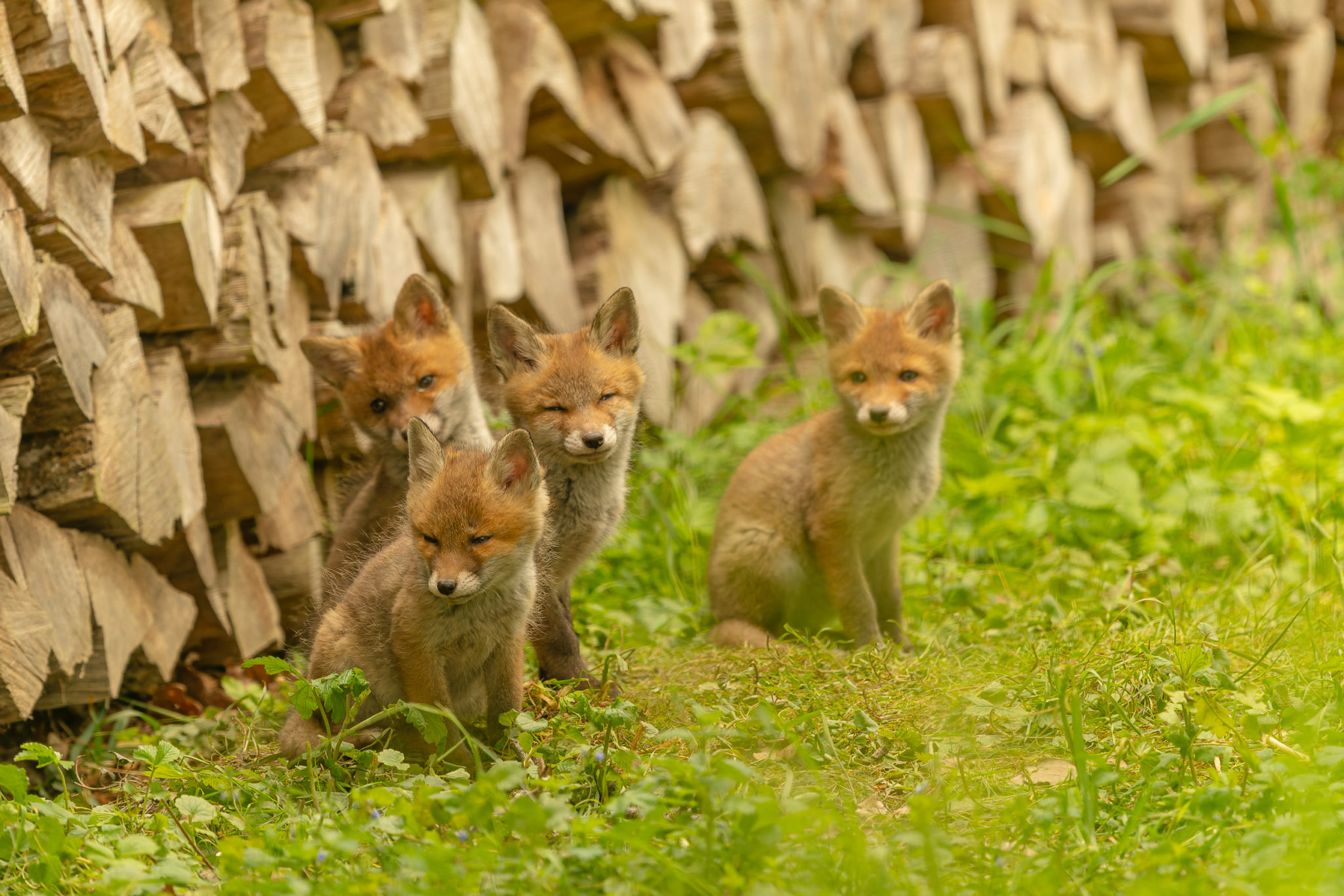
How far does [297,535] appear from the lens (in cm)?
402

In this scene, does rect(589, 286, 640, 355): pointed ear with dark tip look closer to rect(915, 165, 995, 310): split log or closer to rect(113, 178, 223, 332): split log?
rect(113, 178, 223, 332): split log

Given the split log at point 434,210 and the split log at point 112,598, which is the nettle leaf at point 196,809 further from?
the split log at point 434,210

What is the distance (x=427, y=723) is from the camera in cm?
250

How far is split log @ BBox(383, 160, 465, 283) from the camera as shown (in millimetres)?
4086

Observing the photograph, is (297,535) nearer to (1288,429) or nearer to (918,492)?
(918,492)

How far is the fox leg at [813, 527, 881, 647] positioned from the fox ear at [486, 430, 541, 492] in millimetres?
1263

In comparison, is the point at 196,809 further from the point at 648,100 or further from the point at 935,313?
the point at 648,100

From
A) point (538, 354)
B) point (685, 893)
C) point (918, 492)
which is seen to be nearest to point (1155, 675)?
point (918, 492)

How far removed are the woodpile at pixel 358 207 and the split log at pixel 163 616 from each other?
0.04 feet

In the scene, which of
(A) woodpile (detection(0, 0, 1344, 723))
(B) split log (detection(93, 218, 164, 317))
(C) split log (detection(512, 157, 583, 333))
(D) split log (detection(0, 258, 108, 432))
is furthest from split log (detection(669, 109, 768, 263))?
(D) split log (detection(0, 258, 108, 432))

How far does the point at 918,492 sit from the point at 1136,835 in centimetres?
174

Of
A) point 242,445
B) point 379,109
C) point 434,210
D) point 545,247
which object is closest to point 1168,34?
point 545,247

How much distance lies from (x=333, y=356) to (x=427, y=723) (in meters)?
1.55

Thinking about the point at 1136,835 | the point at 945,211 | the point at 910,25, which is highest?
the point at 910,25
